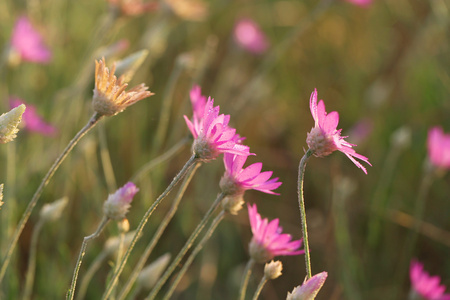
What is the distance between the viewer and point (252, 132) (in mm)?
2104

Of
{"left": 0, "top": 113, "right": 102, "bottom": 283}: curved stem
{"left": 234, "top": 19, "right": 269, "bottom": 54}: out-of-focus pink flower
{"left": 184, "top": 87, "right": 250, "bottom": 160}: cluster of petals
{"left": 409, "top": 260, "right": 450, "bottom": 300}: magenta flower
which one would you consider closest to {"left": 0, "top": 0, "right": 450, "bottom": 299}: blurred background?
{"left": 234, "top": 19, "right": 269, "bottom": 54}: out-of-focus pink flower

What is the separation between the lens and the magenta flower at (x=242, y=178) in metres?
0.72

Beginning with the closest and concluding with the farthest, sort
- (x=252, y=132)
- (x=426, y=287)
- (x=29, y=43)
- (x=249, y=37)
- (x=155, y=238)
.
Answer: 1. (x=155, y=238)
2. (x=426, y=287)
3. (x=29, y=43)
4. (x=252, y=132)
5. (x=249, y=37)

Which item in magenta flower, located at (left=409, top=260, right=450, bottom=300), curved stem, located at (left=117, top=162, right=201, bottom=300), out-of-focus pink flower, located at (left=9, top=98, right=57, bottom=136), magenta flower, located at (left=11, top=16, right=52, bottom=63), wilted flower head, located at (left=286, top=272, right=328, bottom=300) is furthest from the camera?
magenta flower, located at (left=11, top=16, right=52, bottom=63)

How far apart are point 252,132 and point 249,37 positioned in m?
0.40

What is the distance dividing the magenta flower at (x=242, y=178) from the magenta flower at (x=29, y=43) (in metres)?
0.88

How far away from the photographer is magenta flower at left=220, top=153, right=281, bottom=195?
0.72 metres

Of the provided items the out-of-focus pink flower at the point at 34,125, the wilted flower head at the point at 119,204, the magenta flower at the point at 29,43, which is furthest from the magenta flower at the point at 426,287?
the magenta flower at the point at 29,43

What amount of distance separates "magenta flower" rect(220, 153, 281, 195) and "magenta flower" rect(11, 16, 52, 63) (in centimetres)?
88

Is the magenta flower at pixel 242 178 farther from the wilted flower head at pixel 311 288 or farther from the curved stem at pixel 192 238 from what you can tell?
the wilted flower head at pixel 311 288

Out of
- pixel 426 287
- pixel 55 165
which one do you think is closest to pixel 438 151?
pixel 426 287

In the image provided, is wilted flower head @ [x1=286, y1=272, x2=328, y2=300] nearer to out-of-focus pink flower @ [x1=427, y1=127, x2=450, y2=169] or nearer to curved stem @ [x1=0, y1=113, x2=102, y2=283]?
curved stem @ [x1=0, y1=113, x2=102, y2=283]

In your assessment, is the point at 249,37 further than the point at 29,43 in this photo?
Yes

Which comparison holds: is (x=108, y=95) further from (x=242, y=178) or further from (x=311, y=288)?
(x=311, y=288)
